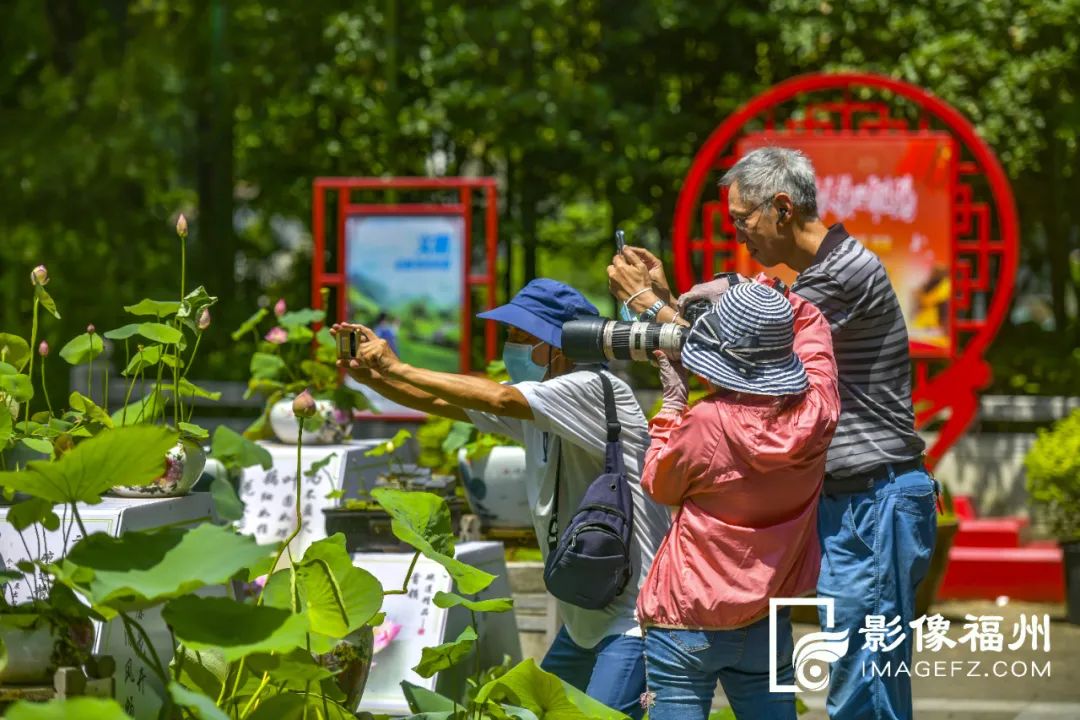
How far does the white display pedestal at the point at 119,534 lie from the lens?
3227 millimetres

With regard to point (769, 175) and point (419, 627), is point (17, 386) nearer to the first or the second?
point (419, 627)

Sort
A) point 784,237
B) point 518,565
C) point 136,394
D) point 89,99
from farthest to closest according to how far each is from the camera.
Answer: point 89,99 < point 136,394 < point 518,565 < point 784,237

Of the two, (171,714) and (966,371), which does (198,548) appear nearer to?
(171,714)

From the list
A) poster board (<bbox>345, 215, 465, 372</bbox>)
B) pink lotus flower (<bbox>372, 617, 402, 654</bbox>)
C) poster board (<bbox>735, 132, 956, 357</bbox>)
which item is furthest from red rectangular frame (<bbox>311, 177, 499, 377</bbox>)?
pink lotus flower (<bbox>372, 617, 402, 654</bbox>)

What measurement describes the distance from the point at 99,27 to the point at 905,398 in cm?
1218

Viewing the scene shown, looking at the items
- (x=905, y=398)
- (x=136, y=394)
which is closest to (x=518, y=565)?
(x=905, y=398)

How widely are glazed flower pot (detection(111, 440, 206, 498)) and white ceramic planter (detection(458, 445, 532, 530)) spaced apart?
5.13ft

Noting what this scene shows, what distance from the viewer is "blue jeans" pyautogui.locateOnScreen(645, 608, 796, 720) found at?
112 inches

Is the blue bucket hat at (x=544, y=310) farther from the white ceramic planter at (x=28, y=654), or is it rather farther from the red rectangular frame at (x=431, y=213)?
the red rectangular frame at (x=431, y=213)

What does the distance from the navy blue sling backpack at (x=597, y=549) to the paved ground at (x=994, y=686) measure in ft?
7.93

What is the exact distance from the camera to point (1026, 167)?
37.7 feet

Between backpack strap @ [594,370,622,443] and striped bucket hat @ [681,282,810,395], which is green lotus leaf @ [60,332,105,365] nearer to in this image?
backpack strap @ [594,370,622,443]

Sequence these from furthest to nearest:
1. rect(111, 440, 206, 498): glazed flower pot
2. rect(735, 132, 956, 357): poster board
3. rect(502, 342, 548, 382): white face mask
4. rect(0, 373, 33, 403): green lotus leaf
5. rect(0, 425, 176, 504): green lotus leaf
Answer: rect(735, 132, 956, 357): poster board, rect(111, 440, 206, 498): glazed flower pot, rect(502, 342, 548, 382): white face mask, rect(0, 373, 33, 403): green lotus leaf, rect(0, 425, 176, 504): green lotus leaf

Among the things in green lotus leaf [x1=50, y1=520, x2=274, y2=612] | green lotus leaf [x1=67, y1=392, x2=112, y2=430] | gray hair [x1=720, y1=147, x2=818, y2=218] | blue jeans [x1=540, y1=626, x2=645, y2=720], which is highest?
gray hair [x1=720, y1=147, x2=818, y2=218]
